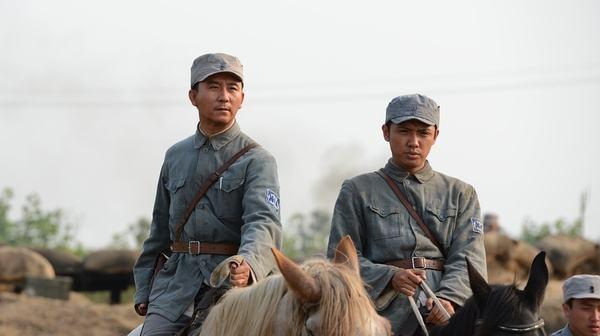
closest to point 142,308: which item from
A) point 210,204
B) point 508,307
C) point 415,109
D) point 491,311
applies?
point 210,204

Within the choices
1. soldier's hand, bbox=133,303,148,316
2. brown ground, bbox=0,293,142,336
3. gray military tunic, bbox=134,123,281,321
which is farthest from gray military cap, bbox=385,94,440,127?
brown ground, bbox=0,293,142,336

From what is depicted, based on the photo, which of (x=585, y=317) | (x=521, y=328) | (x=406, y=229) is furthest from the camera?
(x=585, y=317)

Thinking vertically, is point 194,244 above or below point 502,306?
above

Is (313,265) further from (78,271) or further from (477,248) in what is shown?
(78,271)

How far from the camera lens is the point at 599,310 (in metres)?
7.43

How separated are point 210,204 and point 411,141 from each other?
54.0 inches

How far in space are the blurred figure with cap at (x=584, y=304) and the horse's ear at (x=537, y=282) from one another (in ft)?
5.36

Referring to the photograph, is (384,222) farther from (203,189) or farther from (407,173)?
(203,189)

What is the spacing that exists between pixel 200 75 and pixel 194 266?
1212 mm

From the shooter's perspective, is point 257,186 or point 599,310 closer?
point 257,186

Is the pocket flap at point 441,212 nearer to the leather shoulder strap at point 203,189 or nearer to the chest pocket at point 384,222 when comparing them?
the chest pocket at point 384,222

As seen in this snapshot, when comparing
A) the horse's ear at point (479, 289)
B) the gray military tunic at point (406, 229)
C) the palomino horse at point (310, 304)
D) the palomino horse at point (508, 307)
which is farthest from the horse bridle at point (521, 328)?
the gray military tunic at point (406, 229)

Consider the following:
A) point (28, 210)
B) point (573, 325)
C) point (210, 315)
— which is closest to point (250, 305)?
point (210, 315)

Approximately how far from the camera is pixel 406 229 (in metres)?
7.21
